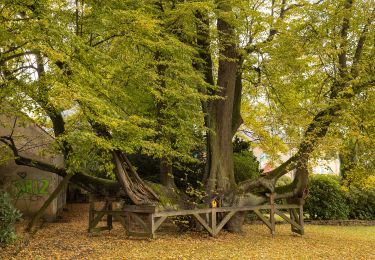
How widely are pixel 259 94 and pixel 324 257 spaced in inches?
389

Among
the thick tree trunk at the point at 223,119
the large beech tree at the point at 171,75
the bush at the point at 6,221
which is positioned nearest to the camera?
the large beech tree at the point at 171,75

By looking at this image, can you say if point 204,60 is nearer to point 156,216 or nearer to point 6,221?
point 156,216

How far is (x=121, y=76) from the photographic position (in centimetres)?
1123

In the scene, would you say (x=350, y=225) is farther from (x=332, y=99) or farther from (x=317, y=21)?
(x=317, y=21)

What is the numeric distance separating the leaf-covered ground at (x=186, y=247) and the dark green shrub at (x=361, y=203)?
775cm

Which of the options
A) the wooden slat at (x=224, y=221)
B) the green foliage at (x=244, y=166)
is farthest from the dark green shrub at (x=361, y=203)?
the wooden slat at (x=224, y=221)

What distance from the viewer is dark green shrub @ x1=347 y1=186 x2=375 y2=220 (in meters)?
20.5

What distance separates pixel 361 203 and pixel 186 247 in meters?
13.7

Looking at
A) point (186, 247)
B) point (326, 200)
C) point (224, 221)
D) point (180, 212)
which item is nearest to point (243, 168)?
point (224, 221)

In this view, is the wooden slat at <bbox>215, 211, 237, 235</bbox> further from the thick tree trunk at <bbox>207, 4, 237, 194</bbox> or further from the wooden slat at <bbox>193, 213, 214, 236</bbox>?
the thick tree trunk at <bbox>207, 4, 237, 194</bbox>

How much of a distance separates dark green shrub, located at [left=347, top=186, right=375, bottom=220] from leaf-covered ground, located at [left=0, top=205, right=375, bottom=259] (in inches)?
305

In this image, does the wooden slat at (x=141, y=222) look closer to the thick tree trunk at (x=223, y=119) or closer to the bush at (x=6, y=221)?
the thick tree trunk at (x=223, y=119)

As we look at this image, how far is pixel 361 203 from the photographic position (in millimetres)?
20859

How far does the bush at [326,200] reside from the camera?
1997 cm
